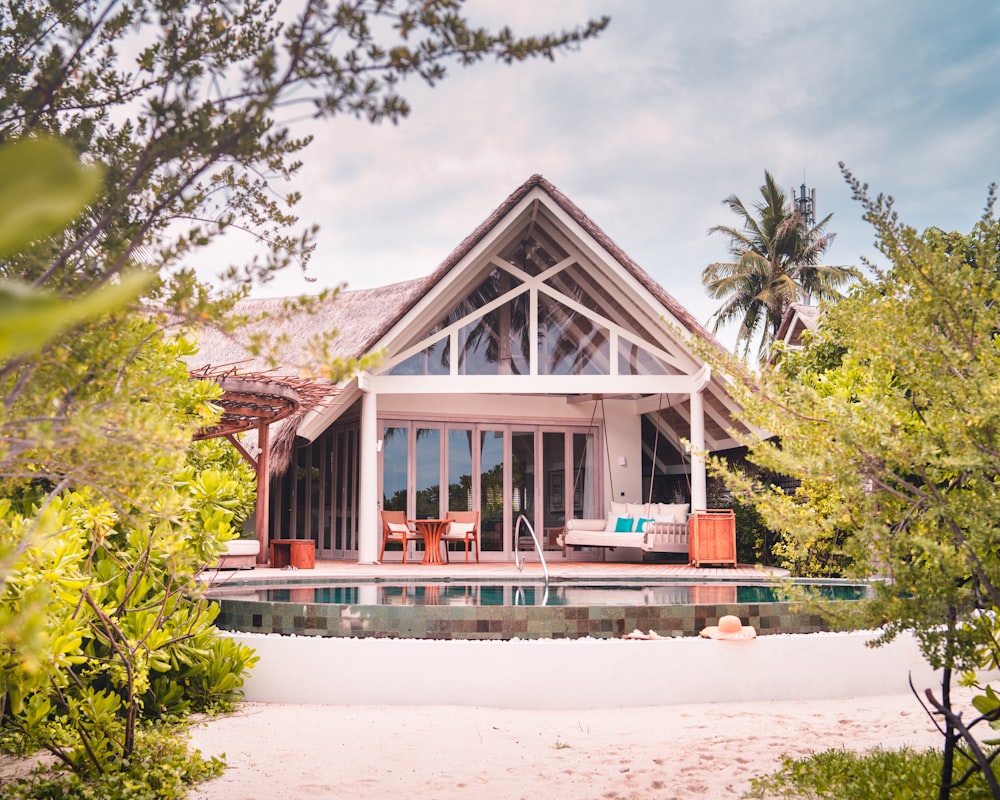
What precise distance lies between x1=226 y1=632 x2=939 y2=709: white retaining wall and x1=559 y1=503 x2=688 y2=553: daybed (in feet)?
24.7

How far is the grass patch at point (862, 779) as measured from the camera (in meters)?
3.58

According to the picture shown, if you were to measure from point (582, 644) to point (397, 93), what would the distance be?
15.0 ft

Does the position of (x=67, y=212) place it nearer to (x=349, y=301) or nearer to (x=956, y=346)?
(x=956, y=346)

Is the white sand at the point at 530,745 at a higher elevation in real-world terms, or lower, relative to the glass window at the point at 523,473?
lower

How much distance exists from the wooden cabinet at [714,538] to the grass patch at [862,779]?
8303 mm

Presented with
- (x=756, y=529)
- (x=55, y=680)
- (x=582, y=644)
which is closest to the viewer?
(x=55, y=680)

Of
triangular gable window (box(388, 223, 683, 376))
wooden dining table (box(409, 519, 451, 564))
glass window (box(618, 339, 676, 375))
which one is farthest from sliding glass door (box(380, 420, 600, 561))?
glass window (box(618, 339, 676, 375))

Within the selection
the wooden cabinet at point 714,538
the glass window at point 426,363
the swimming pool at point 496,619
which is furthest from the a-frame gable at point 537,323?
the swimming pool at point 496,619

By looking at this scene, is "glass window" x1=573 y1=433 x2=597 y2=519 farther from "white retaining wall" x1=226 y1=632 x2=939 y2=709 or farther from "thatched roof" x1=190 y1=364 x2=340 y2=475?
"white retaining wall" x1=226 y1=632 x2=939 y2=709

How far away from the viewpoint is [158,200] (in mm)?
2197

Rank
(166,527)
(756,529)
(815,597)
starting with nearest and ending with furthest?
(166,527) → (815,597) → (756,529)

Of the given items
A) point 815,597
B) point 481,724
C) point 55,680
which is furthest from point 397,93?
point 481,724

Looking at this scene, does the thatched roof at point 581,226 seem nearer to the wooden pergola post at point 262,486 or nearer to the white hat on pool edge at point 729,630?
the wooden pergola post at point 262,486

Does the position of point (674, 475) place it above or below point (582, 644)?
above
